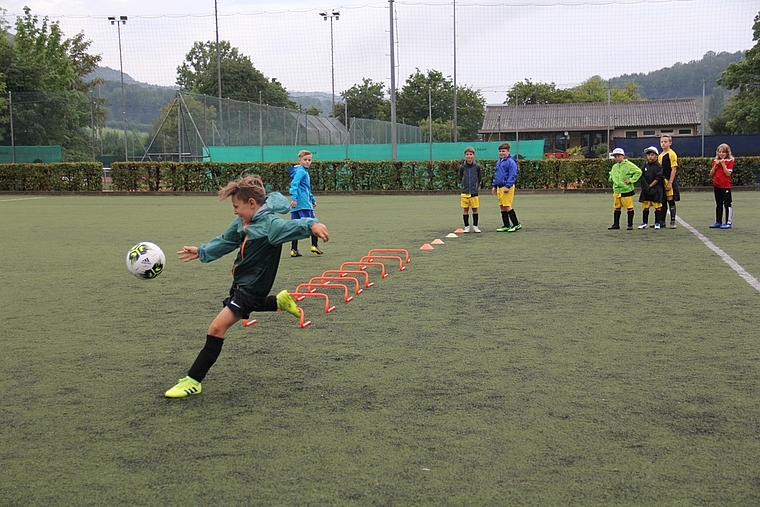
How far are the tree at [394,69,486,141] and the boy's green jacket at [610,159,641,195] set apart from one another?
2495 inches

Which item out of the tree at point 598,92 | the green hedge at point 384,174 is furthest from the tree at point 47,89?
the tree at point 598,92

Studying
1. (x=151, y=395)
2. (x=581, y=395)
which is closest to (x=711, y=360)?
(x=581, y=395)

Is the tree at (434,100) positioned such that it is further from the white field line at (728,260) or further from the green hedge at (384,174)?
the white field line at (728,260)

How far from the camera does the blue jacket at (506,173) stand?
1508 cm

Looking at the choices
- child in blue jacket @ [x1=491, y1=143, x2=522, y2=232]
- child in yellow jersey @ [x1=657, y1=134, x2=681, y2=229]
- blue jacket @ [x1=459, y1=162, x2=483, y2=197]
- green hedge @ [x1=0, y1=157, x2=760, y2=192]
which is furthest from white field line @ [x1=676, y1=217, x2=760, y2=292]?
green hedge @ [x1=0, y1=157, x2=760, y2=192]

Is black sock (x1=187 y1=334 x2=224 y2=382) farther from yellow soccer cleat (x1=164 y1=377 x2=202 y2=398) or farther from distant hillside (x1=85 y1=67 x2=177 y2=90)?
distant hillside (x1=85 y1=67 x2=177 y2=90)

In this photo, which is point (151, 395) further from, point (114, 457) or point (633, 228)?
point (633, 228)

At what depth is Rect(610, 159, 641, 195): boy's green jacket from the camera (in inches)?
589

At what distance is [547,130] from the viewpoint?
56.6 meters

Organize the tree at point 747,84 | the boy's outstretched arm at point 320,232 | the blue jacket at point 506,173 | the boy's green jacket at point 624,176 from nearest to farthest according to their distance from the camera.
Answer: the boy's outstretched arm at point 320,232 → the boy's green jacket at point 624,176 → the blue jacket at point 506,173 → the tree at point 747,84

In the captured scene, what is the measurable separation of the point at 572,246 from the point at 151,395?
892 cm

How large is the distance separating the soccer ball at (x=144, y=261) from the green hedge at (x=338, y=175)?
22760mm

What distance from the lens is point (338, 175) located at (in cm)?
2947

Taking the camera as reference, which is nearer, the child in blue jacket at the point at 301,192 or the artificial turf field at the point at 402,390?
the artificial turf field at the point at 402,390
